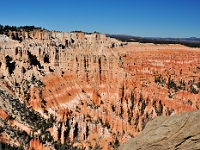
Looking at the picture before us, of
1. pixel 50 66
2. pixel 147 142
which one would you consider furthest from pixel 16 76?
pixel 147 142

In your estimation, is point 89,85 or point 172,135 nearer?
point 172,135

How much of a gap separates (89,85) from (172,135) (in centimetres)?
4615

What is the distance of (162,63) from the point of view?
6372 cm

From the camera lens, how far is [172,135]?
34.5 feet

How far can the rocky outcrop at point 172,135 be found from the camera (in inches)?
383

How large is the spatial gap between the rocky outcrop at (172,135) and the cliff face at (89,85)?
95.9 ft

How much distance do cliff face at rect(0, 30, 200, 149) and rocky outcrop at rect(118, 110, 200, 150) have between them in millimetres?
29236

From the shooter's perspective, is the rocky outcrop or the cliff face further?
the cliff face

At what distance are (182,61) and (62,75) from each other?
26.3 meters

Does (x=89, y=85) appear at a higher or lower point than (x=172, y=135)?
lower

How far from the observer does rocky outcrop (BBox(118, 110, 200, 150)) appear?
9.72 metres

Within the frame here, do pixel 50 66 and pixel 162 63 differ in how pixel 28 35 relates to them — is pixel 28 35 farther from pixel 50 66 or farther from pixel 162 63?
pixel 162 63

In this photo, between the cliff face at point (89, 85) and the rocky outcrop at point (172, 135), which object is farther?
the cliff face at point (89, 85)

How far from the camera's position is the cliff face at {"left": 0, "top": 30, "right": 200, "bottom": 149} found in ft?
149
